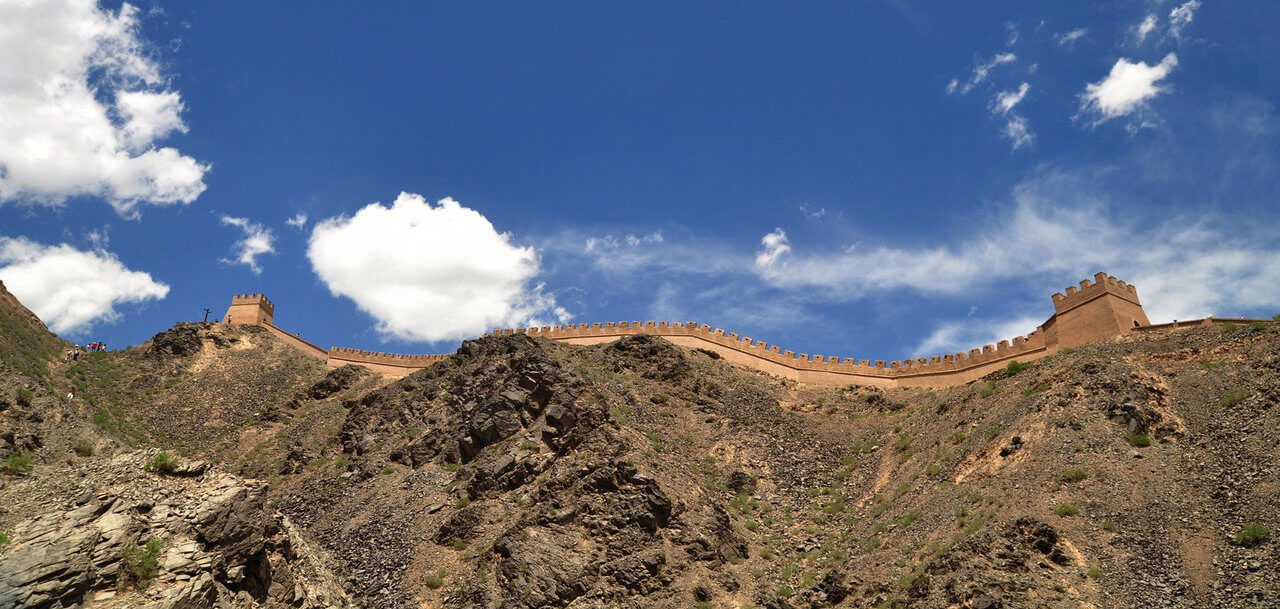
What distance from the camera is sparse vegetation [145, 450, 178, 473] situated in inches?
850

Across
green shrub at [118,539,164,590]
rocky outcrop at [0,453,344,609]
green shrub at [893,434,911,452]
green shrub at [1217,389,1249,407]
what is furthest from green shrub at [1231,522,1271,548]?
green shrub at [118,539,164,590]

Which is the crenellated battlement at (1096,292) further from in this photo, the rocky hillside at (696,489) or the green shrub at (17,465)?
the green shrub at (17,465)

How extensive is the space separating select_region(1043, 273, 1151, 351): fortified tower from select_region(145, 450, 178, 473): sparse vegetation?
117ft

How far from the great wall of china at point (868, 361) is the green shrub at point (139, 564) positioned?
2692cm

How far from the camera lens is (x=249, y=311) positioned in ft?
190

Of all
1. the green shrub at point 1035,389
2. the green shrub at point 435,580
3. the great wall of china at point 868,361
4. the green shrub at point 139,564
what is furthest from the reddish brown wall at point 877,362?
the green shrub at point 139,564

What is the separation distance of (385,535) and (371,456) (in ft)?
23.8

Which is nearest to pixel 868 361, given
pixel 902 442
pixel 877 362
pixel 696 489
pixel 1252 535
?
pixel 877 362

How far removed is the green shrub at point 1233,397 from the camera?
Result: 27.2 meters

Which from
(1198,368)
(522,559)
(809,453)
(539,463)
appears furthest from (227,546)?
(1198,368)

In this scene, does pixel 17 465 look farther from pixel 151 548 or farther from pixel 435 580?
pixel 435 580

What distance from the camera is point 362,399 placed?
142 feet

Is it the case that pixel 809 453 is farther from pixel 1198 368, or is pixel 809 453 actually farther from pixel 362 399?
pixel 362 399

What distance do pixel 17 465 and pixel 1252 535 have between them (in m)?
32.2
